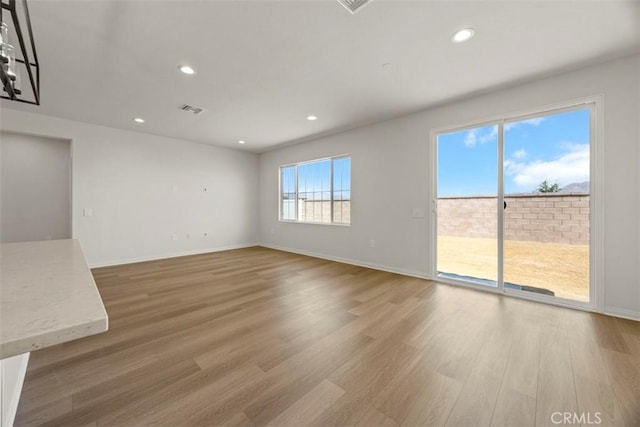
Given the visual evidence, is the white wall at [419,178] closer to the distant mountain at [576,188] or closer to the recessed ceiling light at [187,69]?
the distant mountain at [576,188]

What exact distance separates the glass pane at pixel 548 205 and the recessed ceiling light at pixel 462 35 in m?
1.52

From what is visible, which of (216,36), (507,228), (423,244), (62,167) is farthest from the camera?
(62,167)

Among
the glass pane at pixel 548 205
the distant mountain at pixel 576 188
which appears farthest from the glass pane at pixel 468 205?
the distant mountain at pixel 576 188

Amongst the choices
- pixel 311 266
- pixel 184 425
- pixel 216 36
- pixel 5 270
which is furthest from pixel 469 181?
pixel 5 270

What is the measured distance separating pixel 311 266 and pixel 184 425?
3353mm

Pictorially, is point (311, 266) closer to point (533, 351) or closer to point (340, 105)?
point (340, 105)

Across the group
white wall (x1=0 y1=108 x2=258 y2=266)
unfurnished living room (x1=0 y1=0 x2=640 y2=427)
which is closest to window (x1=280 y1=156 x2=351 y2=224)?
unfurnished living room (x1=0 y1=0 x2=640 y2=427)

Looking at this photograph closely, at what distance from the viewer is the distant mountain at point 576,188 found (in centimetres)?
269

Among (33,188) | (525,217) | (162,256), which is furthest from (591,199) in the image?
(33,188)

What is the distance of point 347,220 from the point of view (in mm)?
4945

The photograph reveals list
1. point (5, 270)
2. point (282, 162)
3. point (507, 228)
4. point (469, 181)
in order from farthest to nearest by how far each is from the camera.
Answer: point (282, 162) < point (469, 181) < point (507, 228) < point (5, 270)

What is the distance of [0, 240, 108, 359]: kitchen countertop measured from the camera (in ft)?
1.54

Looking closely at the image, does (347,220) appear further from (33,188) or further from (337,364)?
(33,188)

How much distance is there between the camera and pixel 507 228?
10.3ft
